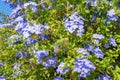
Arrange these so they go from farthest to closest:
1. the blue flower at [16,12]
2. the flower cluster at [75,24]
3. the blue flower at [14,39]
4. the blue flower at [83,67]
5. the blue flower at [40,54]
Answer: the blue flower at [16,12] → the blue flower at [14,39] → the flower cluster at [75,24] → the blue flower at [40,54] → the blue flower at [83,67]

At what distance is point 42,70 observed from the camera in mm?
4832

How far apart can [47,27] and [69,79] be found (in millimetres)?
667

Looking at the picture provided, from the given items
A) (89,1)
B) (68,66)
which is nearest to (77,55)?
(68,66)

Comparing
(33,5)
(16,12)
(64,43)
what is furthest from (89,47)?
(16,12)

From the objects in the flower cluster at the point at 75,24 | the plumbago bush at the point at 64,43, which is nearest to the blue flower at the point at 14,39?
the plumbago bush at the point at 64,43

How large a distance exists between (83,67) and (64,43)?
0.36 meters

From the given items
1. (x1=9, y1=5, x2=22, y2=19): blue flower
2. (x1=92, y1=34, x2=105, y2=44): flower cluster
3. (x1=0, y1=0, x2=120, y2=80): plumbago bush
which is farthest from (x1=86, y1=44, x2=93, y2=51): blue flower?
(x1=9, y1=5, x2=22, y2=19): blue flower

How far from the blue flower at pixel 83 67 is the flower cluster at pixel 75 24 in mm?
397

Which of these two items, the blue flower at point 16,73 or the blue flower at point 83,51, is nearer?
the blue flower at point 83,51

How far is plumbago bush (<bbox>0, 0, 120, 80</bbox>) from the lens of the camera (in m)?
4.61

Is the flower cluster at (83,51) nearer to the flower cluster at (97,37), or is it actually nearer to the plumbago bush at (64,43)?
the plumbago bush at (64,43)

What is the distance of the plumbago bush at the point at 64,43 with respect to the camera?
4613mm

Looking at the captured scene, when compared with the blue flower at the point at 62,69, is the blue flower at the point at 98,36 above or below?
above

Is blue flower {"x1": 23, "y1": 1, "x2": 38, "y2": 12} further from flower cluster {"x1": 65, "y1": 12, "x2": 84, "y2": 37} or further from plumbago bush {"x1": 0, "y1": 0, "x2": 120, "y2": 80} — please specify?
flower cluster {"x1": 65, "y1": 12, "x2": 84, "y2": 37}
